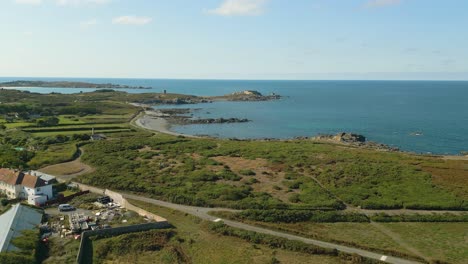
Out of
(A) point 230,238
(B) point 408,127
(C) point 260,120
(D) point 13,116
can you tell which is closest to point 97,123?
(D) point 13,116

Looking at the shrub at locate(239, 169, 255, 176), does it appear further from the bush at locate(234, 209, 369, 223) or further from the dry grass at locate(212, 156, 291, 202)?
the bush at locate(234, 209, 369, 223)

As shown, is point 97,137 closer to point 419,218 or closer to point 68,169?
point 68,169

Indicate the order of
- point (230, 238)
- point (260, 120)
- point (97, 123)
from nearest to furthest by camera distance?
point (230, 238) < point (97, 123) < point (260, 120)

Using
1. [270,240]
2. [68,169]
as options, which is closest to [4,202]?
[68,169]

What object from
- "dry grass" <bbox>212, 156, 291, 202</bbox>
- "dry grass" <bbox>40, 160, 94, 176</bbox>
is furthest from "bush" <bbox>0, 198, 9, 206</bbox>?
"dry grass" <bbox>212, 156, 291, 202</bbox>

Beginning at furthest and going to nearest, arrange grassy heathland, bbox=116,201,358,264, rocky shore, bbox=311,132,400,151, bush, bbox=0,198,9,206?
1. rocky shore, bbox=311,132,400,151
2. bush, bbox=0,198,9,206
3. grassy heathland, bbox=116,201,358,264

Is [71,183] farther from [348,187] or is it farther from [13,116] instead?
[13,116]
